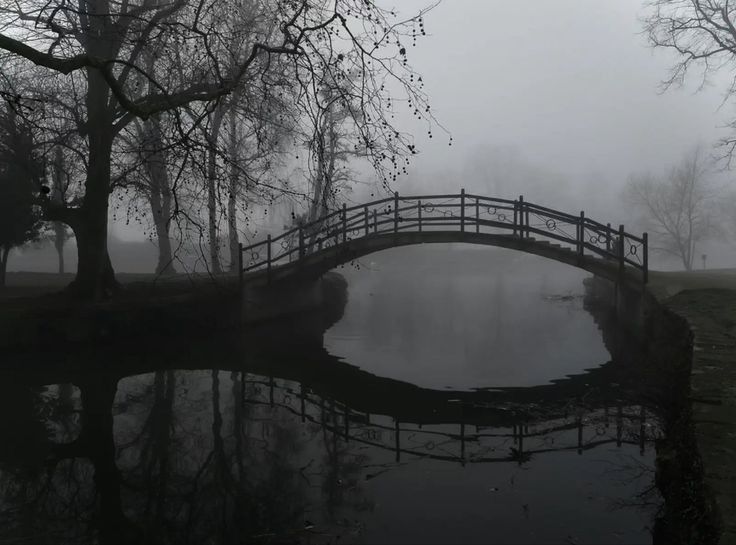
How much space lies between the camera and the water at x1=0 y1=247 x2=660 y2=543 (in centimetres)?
516

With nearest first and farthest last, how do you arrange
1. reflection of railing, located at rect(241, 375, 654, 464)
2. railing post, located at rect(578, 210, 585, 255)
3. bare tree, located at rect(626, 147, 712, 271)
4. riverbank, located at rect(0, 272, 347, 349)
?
reflection of railing, located at rect(241, 375, 654, 464) → riverbank, located at rect(0, 272, 347, 349) → railing post, located at rect(578, 210, 585, 255) → bare tree, located at rect(626, 147, 712, 271)

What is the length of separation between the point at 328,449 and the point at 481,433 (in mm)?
1993

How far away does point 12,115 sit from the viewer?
14273mm

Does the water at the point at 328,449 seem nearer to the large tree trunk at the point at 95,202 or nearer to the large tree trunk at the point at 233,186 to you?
the large tree trunk at the point at 95,202

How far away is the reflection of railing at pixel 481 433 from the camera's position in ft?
23.2

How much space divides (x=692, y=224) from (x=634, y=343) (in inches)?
1438

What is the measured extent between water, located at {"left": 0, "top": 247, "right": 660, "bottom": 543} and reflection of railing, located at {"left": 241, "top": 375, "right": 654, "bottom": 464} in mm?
37

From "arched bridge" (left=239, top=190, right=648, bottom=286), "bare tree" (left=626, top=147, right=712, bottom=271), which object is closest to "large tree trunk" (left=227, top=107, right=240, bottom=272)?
"arched bridge" (left=239, top=190, right=648, bottom=286)

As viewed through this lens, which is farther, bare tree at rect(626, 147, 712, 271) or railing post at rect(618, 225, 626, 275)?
bare tree at rect(626, 147, 712, 271)

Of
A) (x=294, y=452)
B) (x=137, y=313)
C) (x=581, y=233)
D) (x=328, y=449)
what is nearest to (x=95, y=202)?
(x=137, y=313)

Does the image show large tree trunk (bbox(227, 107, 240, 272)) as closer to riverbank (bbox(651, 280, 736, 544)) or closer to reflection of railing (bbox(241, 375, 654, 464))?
reflection of railing (bbox(241, 375, 654, 464))

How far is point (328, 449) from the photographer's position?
23.6 ft

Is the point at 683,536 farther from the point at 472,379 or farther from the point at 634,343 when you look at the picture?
the point at 634,343

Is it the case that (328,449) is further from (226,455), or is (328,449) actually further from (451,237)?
(451,237)
